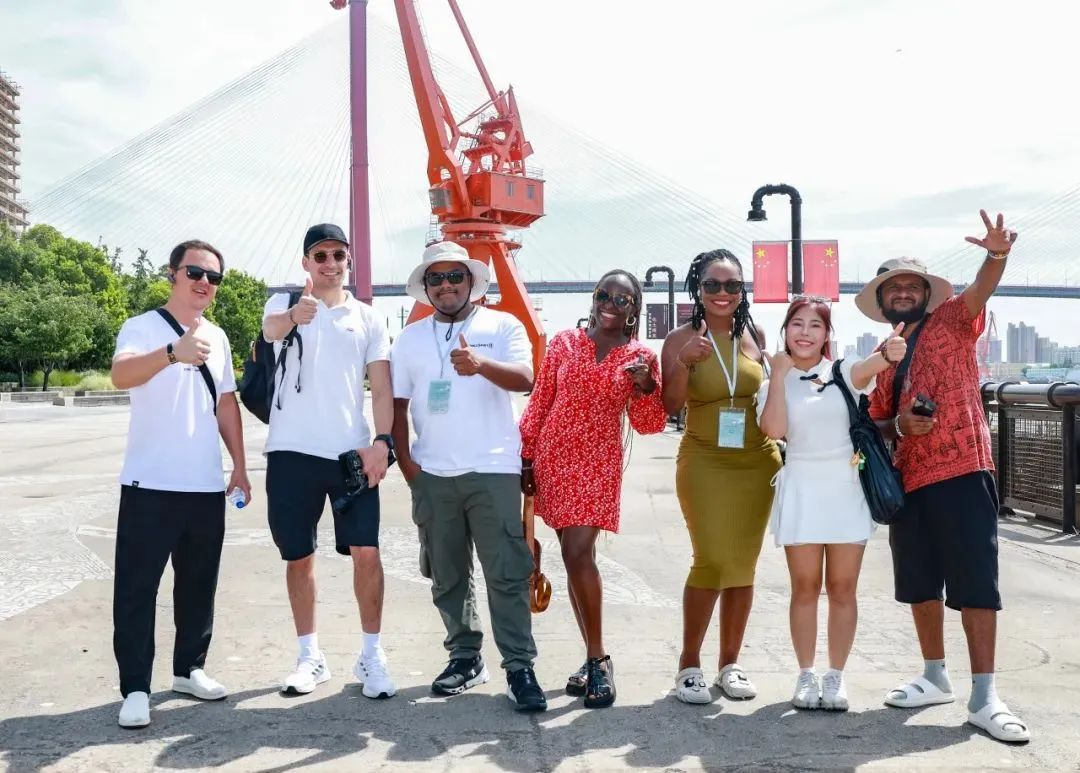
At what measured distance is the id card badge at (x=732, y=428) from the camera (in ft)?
12.9

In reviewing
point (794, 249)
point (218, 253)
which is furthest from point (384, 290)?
point (218, 253)

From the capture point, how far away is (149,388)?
153 inches

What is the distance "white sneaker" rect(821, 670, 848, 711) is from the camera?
3762 mm

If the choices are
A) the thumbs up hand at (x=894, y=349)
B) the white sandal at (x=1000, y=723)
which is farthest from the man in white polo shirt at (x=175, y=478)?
the white sandal at (x=1000, y=723)

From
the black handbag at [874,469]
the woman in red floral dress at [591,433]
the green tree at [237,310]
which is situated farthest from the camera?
the green tree at [237,310]

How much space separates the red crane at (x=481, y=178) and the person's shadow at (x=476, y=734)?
29537 mm

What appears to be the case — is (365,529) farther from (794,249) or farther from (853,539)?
(794,249)

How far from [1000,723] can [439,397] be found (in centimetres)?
229

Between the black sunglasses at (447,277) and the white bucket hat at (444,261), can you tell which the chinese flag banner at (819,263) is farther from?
the black sunglasses at (447,277)

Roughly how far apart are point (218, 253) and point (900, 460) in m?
2.80

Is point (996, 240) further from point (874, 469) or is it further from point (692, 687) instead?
point (692, 687)

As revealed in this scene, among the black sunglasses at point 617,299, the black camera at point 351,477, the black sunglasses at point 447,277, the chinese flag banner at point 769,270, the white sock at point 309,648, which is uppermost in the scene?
the chinese flag banner at point 769,270

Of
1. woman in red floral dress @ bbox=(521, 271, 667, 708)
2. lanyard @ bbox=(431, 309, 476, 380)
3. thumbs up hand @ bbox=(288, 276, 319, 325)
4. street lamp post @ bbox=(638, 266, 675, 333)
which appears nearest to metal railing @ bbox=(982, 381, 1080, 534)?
woman in red floral dress @ bbox=(521, 271, 667, 708)

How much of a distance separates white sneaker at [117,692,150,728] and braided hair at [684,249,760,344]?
2472 mm
